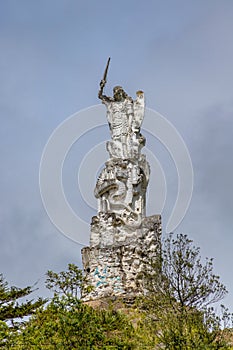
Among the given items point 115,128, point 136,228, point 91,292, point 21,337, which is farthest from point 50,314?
point 115,128

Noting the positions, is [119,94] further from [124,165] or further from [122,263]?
[122,263]

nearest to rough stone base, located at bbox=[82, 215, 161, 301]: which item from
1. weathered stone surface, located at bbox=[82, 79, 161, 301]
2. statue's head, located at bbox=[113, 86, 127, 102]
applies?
weathered stone surface, located at bbox=[82, 79, 161, 301]

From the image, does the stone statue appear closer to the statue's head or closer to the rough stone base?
the statue's head

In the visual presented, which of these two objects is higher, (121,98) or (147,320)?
(121,98)

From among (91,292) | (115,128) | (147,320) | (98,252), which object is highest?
(115,128)

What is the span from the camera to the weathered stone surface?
61.3 ft

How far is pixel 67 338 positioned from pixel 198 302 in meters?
3.98

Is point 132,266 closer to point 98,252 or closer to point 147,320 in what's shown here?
point 98,252

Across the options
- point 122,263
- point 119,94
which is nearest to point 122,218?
point 122,263

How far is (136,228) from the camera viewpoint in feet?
64.1

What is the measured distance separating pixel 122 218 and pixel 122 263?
1593 mm

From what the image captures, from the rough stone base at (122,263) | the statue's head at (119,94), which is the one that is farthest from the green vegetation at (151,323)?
the statue's head at (119,94)

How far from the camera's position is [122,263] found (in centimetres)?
1895

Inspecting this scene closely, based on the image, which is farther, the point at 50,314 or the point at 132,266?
the point at 132,266
